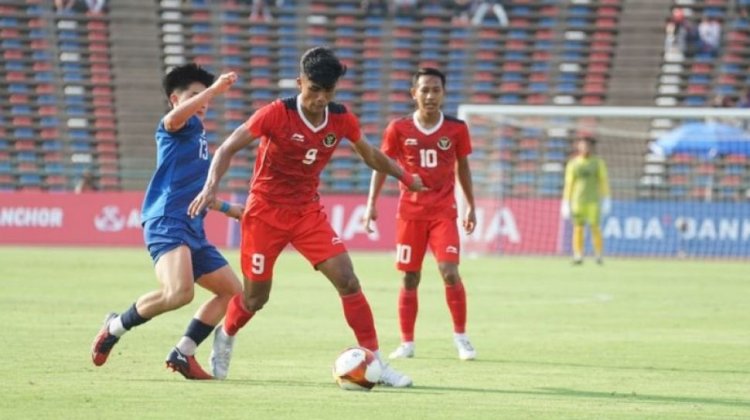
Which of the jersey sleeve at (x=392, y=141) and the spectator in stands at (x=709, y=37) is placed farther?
the spectator in stands at (x=709, y=37)

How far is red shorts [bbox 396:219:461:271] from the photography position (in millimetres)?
12617

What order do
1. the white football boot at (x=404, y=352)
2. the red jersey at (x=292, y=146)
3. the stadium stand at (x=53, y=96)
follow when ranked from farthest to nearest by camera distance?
1. the stadium stand at (x=53, y=96)
2. the white football boot at (x=404, y=352)
3. the red jersey at (x=292, y=146)

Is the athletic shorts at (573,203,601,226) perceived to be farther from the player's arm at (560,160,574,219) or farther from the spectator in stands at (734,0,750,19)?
the spectator in stands at (734,0,750,19)

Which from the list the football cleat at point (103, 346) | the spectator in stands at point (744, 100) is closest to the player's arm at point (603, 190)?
the spectator in stands at point (744, 100)

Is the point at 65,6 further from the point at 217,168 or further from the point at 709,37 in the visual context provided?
the point at 217,168

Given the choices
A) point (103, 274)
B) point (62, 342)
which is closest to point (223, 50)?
point (103, 274)

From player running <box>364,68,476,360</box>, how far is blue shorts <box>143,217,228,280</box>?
2.48 metres

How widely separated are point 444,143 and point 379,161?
8.81 feet

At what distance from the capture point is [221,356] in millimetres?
10250

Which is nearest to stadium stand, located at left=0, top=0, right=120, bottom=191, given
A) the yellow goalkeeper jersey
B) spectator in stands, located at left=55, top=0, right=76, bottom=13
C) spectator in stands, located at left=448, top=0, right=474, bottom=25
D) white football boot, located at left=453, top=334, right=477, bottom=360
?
spectator in stands, located at left=55, top=0, right=76, bottom=13

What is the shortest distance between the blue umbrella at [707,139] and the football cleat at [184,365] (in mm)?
23591

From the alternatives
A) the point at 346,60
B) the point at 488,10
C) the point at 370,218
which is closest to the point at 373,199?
the point at 370,218

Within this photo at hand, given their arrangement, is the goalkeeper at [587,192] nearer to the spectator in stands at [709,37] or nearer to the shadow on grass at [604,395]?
the spectator in stands at [709,37]

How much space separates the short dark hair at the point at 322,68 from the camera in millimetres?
9383
